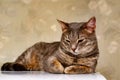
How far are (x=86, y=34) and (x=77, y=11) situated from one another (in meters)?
0.27

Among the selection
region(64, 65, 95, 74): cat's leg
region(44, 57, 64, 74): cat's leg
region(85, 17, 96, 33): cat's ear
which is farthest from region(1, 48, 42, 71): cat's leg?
region(85, 17, 96, 33): cat's ear

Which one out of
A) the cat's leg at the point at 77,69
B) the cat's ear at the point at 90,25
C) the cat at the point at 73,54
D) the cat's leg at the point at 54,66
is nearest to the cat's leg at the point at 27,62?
the cat at the point at 73,54

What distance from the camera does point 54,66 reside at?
4.66 ft

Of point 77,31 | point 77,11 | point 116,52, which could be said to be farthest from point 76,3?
point 116,52

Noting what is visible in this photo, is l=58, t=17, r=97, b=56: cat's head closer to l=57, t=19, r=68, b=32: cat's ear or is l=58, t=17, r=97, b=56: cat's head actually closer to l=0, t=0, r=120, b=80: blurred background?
l=57, t=19, r=68, b=32: cat's ear

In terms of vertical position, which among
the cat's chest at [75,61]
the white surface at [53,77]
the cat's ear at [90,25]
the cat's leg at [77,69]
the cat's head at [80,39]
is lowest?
the white surface at [53,77]

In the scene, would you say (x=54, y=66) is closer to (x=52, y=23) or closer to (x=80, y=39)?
(x=80, y=39)

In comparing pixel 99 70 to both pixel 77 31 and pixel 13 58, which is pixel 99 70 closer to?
pixel 77 31

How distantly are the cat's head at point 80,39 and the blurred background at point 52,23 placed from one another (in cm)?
19

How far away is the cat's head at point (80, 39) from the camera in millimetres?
1430

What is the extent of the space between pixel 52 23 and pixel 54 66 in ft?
1.14

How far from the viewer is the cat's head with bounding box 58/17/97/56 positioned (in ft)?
4.69

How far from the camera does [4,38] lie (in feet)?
5.37

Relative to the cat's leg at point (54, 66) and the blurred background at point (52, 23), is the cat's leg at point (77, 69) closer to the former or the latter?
the cat's leg at point (54, 66)
